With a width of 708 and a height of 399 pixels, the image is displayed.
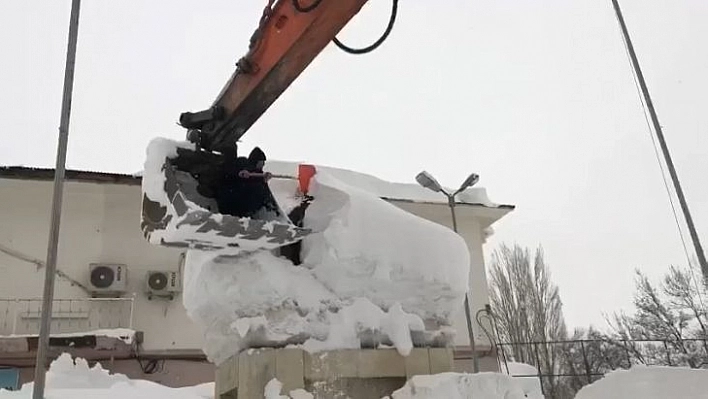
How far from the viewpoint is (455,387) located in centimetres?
360

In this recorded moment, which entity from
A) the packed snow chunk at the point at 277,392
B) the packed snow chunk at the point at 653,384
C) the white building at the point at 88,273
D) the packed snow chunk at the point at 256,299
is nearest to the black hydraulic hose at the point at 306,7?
the packed snow chunk at the point at 256,299

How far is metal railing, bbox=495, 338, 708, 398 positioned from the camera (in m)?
17.7

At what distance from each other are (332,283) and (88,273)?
28.0ft

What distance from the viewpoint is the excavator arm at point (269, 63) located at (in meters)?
3.27

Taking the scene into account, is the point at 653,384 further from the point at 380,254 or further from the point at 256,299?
the point at 256,299

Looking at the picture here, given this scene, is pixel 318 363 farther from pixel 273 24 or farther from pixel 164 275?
pixel 164 275

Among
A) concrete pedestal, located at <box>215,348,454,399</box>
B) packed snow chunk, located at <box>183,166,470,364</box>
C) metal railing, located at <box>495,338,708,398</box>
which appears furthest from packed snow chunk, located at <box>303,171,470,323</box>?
metal railing, located at <box>495,338,708,398</box>

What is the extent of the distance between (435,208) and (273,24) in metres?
10.5

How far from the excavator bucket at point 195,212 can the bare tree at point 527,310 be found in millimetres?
18475

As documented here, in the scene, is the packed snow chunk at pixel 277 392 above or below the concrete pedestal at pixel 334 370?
below

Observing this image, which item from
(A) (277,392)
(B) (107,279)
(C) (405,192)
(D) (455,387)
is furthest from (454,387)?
(C) (405,192)

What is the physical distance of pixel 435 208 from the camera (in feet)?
45.0

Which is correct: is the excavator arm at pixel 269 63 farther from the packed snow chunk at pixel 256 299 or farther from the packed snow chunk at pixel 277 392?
the packed snow chunk at pixel 277 392

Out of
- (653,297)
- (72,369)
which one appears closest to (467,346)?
(72,369)
